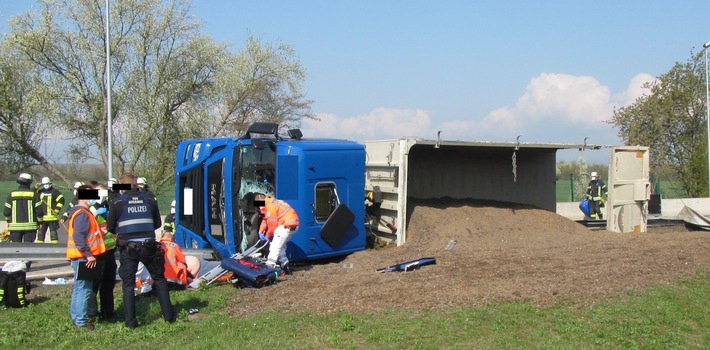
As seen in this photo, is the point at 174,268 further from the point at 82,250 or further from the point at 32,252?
the point at 32,252

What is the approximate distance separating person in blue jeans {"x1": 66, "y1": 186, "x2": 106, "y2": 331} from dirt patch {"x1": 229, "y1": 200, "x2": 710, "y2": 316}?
1.66 metres

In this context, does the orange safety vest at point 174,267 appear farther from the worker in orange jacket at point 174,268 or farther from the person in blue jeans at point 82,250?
the person in blue jeans at point 82,250

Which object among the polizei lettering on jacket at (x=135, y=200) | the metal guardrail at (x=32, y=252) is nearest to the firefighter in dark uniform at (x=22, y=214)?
the metal guardrail at (x=32, y=252)

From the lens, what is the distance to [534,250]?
1062 cm

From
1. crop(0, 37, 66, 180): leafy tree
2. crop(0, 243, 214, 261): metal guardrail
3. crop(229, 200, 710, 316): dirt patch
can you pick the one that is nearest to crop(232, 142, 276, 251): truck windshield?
crop(229, 200, 710, 316): dirt patch

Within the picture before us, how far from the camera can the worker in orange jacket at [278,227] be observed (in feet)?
32.0

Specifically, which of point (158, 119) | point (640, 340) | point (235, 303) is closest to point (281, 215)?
point (235, 303)

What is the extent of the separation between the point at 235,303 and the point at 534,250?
17.1 ft

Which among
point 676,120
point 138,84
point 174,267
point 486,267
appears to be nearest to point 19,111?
point 138,84

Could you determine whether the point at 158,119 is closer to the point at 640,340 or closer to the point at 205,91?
the point at 205,91

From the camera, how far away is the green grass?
5938mm

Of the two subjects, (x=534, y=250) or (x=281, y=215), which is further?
(x=534, y=250)

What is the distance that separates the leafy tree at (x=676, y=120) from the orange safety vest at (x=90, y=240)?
29068 mm

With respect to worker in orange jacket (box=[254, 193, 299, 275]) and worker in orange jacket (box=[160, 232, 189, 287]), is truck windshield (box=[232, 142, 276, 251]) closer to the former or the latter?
worker in orange jacket (box=[254, 193, 299, 275])
